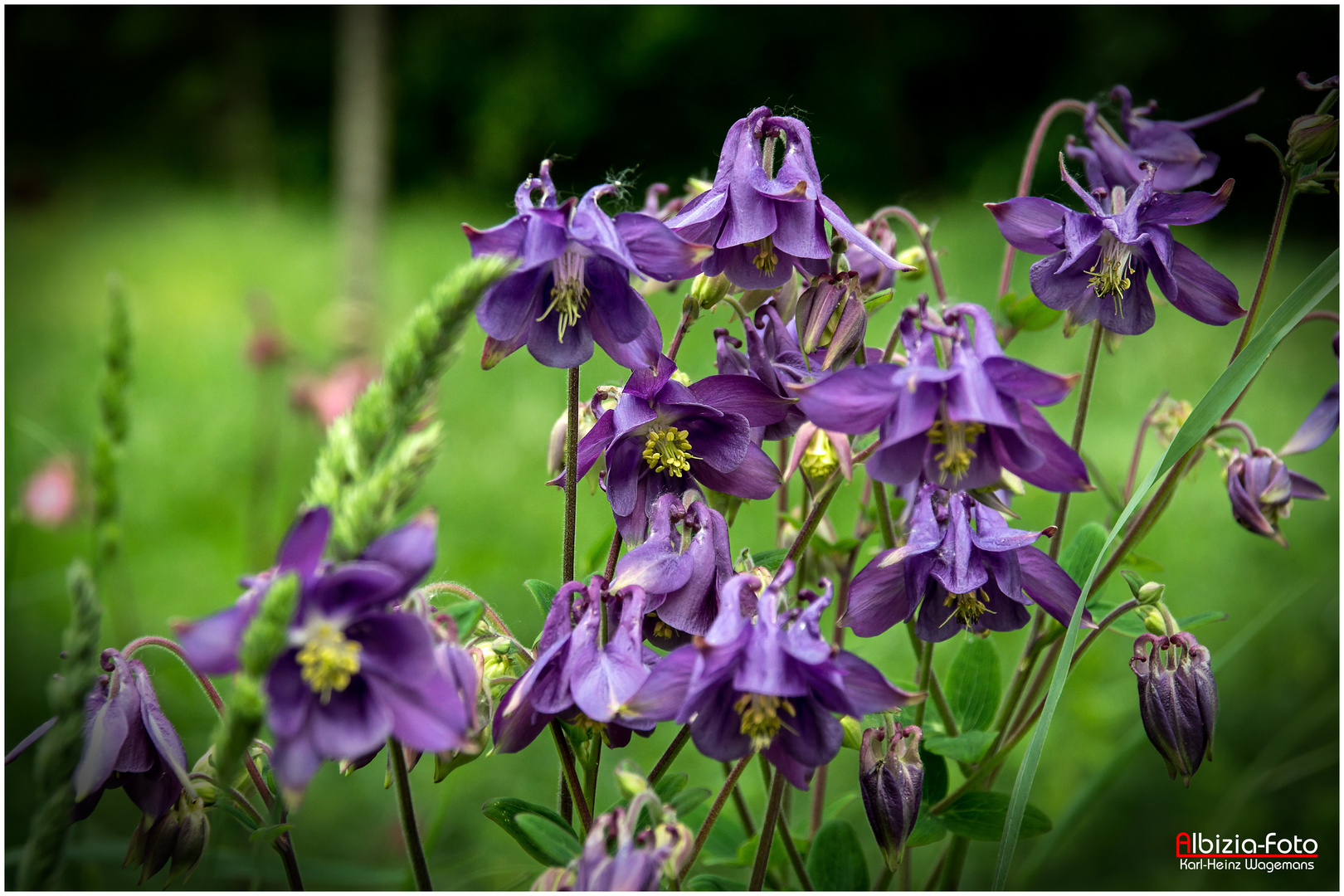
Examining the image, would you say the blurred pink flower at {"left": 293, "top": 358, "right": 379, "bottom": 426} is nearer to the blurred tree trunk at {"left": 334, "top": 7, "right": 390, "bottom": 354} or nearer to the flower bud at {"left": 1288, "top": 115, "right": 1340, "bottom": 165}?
the blurred tree trunk at {"left": 334, "top": 7, "right": 390, "bottom": 354}

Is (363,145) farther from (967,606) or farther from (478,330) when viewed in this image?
(967,606)

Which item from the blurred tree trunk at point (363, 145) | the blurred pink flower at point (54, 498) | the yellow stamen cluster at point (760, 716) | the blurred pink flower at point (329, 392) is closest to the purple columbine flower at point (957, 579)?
the yellow stamen cluster at point (760, 716)

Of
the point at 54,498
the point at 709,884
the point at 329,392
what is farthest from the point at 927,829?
the point at 54,498

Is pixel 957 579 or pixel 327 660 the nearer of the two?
pixel 327 660

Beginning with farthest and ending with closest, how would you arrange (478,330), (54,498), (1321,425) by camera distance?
1. (478,330)
2. (54,498)
3. (1321,425)

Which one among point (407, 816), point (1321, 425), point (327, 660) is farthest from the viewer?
point (1321, 425)

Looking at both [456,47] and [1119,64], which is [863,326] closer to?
[1119,64]

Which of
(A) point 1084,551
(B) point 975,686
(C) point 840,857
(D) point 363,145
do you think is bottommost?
(C) point 840,857
